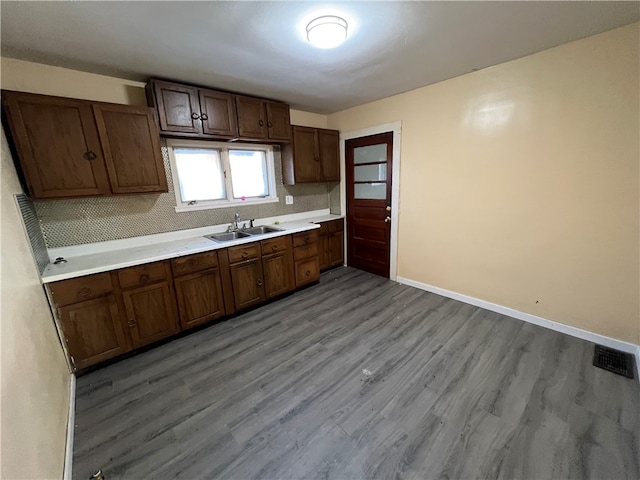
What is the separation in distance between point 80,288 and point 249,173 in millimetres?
2113

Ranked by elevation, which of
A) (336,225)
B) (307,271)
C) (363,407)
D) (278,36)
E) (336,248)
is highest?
(278,36)

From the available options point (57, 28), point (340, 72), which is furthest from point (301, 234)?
point (57, 28)

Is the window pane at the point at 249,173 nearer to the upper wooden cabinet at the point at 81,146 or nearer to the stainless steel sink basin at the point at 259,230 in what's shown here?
the stainless steel sink basin at the point at 259,230

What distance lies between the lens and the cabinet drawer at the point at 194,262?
2.30 metres

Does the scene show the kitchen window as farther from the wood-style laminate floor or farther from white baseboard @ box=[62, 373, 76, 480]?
Answer: white baseboard @ box=[62, 373, 76, 480]

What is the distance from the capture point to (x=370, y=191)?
3676 millimetres

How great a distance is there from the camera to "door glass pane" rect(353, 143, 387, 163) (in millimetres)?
3409

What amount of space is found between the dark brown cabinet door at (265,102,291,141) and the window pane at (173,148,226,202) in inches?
28.2

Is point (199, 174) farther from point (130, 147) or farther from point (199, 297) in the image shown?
point (199, 297)

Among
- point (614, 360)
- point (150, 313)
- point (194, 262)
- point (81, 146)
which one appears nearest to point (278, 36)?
point (81, 146)

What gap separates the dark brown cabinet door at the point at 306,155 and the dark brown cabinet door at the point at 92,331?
2462 millimetres

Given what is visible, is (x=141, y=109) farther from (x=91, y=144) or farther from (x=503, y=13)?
(x=503, y=13)

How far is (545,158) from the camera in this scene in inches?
86.4

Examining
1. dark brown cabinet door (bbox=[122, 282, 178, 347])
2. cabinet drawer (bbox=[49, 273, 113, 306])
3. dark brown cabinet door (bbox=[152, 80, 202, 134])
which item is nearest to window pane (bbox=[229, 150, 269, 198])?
dark brown cabinet door (bbox=[152, 80, 202, 134])
